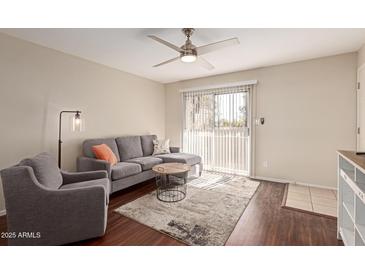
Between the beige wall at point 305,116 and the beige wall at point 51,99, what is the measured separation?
2.79 meters

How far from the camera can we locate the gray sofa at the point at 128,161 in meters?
2.70

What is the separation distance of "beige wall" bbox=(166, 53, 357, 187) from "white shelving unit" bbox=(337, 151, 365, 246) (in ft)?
5.56

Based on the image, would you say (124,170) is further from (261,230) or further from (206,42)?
(206,42)

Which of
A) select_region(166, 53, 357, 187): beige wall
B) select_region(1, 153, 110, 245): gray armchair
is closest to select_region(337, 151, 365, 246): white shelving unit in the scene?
select_region(166, 53, 357, 187): beige wall

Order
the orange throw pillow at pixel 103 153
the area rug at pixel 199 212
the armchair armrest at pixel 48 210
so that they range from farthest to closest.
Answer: the orange throw pillow at pixel 103 153, the area rug at pixel 199 212, the armchair armrest at pixel 48 210

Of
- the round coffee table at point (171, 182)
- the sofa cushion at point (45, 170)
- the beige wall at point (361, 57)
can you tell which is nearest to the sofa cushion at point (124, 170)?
the round coffee table at point (171, 182)

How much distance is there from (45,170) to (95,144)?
1437 mm

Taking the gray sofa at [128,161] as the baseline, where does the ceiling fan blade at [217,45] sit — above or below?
above

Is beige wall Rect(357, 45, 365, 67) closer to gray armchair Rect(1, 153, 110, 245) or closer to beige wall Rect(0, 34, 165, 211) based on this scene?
gray armchair Rect(1, 153, 110, 245)

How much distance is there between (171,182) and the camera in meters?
3.47

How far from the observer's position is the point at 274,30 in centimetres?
213

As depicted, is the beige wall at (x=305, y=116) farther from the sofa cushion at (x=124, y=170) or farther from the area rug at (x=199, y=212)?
the sofa cushion at (x=124, y=170)

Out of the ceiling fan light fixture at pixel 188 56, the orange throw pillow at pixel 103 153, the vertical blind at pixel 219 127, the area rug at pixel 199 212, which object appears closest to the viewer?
the area rug at pixel 199 212
